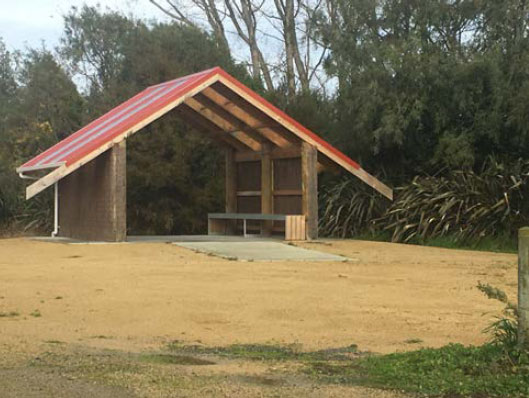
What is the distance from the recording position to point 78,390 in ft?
18.4

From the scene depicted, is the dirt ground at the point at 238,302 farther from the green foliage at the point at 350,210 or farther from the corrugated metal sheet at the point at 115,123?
the green foliage at the point at 350,210

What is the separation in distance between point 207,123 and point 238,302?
1408 centimetres

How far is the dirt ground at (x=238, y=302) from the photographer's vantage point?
26.5ft

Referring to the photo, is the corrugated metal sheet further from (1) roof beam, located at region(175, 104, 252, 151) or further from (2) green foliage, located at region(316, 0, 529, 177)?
(2) green foliage, located at region(316, 0, 529, 177)

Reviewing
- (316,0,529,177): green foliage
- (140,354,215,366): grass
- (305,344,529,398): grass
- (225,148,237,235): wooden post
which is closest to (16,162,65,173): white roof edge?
(225,148,237,235): wooden post

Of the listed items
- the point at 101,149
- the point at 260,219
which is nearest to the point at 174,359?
the point at 101,149

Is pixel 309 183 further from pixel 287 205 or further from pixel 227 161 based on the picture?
pixel 227 161

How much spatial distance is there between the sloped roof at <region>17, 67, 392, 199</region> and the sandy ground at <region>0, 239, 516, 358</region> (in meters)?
3.55

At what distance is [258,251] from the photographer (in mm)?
17688

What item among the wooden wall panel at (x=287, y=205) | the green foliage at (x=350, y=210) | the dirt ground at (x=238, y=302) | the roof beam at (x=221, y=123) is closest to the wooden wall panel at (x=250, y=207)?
the wooden wall panel at (x=287, y=205)

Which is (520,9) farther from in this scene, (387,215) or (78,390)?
(78,390)

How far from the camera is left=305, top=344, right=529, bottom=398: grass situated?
18.6 feet

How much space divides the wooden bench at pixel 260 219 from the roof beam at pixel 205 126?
2139 mm

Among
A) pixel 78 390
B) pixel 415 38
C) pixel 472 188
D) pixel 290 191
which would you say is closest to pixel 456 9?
pixel 415 38
